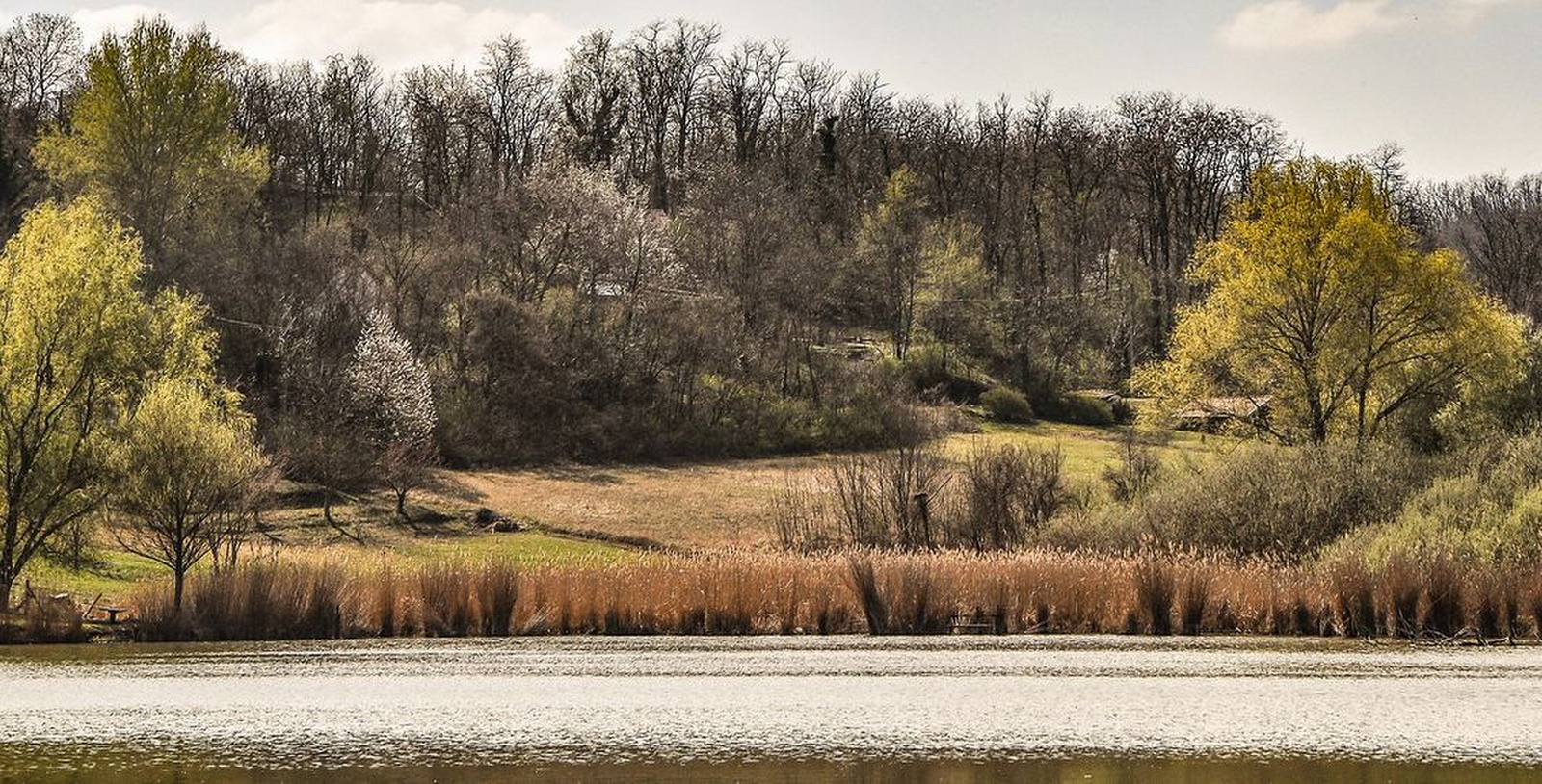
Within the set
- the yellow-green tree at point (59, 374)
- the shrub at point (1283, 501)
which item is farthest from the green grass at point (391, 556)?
the shrub at point (1283, 501)

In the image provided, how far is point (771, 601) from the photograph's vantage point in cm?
3167

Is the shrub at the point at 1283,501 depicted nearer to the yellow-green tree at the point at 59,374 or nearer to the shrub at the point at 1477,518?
the shrub at the point at 1477,518

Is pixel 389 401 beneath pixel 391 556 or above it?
above

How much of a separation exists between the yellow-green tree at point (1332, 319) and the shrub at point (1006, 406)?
1044 inches

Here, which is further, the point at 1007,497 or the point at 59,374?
the point at 1007,497

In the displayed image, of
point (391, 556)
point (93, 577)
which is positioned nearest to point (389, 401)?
point (391, 556)

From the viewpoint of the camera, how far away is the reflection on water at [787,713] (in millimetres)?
16000

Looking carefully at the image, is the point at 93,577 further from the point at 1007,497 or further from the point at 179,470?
the point at 1007,497

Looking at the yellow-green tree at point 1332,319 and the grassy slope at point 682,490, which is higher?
the yellow-green tree at point 1332,319

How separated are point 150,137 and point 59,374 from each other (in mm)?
31496

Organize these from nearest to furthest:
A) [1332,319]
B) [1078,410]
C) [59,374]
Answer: [59,374]
[1332,319]
[1078,410]

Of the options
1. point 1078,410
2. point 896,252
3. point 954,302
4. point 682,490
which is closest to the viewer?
point 682,490

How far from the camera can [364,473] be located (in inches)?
2301

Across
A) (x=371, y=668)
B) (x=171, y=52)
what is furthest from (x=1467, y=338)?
(x=171, y=52)
